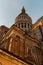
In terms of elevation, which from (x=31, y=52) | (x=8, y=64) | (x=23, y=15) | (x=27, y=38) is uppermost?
(x=23, y=15)

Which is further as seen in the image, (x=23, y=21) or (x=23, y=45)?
(x=23, y=21)

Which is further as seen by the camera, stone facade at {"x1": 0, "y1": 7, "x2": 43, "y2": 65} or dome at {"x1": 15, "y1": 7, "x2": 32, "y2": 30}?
dome at {"x1": 15, "y1": 7, "x2": 32, "y2": 30}

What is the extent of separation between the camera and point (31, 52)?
27.8 meters

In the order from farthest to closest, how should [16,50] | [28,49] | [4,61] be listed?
[28,49], [16,50], [4,61]

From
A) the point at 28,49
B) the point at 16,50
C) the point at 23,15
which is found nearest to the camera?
the point at 16,50

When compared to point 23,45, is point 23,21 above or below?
above

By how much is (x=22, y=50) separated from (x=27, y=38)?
10.4 ft

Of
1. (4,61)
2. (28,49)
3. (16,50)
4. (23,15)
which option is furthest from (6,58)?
(23,15)

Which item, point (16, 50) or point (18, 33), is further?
point (18, 33)

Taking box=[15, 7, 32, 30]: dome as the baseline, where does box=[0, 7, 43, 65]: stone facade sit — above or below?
below

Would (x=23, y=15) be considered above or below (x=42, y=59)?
above

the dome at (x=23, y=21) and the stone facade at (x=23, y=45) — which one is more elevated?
the dome at (x=23, y=21)

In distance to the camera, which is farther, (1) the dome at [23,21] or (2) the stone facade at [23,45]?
(1) the dome at [23,21]

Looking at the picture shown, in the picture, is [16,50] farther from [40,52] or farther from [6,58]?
[6,58]
